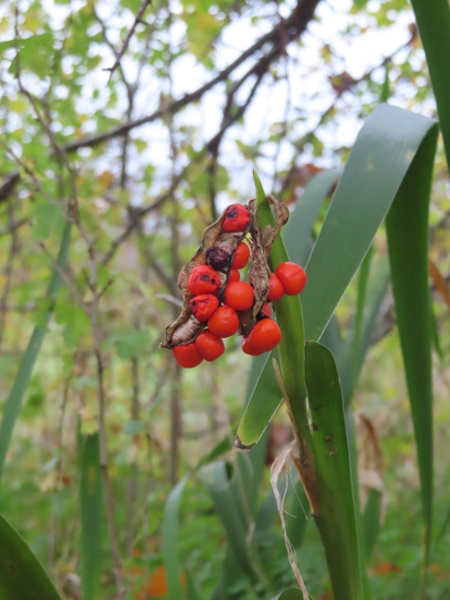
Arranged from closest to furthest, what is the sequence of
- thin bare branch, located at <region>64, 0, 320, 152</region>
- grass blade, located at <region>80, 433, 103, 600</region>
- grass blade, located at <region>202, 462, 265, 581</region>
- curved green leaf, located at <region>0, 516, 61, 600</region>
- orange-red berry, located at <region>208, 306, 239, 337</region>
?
orange-red berry, located at <region>208, 306, 239, 337</region> < curved green leaf, located at <region>0, 516, 61, 600</region> < grass blade, located at <region>80, 433, 103, 600</region> < grass blade, located at <region>202, 462, 265, 581</region> < thin bare branch, located at <region>64, 0, 320, 152</region>

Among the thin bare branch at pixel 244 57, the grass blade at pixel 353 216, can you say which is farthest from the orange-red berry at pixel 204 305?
the thin bare branch at pixel 244 57

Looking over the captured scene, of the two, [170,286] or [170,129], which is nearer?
[170,129]

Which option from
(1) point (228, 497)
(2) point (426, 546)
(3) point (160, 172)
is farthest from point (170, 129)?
(3) point (160, 172)

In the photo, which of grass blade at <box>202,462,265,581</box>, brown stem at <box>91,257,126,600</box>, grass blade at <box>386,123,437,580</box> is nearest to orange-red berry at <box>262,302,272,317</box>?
grass blade at <box>386,123,437,580</box>

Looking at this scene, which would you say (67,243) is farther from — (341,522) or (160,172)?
(160,172)

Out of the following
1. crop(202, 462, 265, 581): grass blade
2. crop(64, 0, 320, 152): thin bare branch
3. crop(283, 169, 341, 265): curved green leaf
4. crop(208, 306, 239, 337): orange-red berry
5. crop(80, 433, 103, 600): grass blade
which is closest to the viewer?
crop(208, 306, 239, 337): orange-red berry

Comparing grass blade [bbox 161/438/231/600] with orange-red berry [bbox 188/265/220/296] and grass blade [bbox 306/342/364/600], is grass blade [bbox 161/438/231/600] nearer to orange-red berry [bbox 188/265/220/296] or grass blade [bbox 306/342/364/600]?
grass blade [bbox 306/342/364/600]

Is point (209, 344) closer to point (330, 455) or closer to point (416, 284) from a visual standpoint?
point (330, 455)
